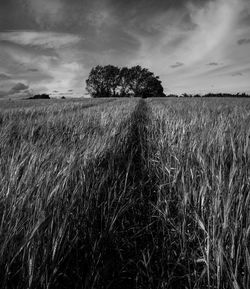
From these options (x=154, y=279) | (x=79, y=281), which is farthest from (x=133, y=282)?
(x=79, y=281)

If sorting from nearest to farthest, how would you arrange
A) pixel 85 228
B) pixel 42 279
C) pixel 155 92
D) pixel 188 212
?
pixel 42 279, pixel 85 228, pixel 188 212, pixel 155 92

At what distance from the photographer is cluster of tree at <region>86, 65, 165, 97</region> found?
6769 centimetres

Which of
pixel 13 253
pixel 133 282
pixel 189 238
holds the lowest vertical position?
pixel 133 282

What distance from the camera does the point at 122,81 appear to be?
230 ft

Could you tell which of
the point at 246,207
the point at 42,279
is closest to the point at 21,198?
the point at 42,279

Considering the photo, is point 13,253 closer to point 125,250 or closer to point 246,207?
point 125,250

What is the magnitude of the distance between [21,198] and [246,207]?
938 mm

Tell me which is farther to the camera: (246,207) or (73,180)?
(73,180)

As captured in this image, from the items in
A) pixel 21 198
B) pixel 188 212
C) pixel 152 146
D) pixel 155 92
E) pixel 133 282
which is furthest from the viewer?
pixel 155 92

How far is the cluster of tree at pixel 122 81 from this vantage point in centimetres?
6769

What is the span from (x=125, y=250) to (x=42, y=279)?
49 centimetres

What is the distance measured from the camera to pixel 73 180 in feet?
4.30

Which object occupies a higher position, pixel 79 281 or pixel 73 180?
pixel 73 180

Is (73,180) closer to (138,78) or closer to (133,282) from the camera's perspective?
(133,282)
